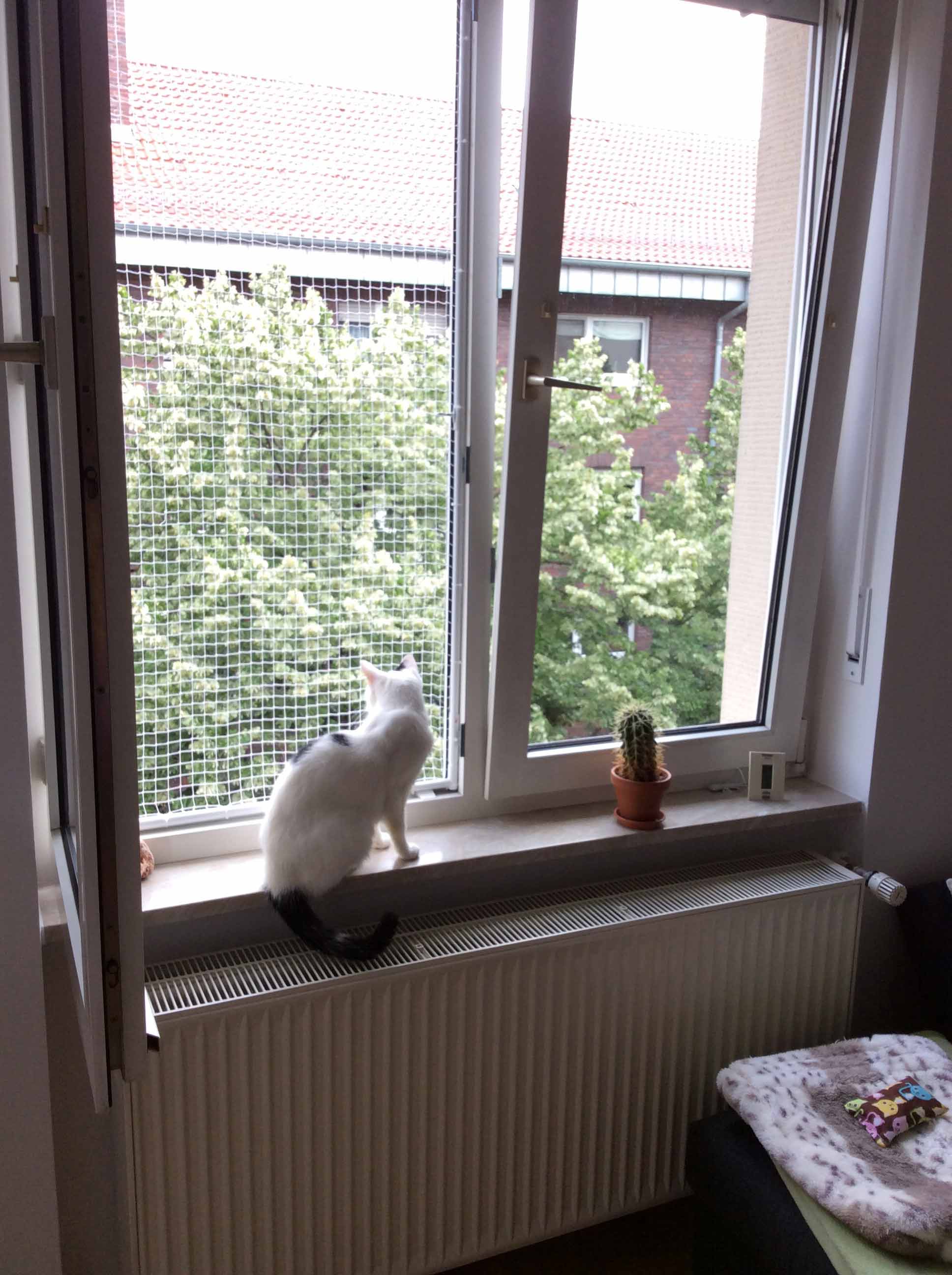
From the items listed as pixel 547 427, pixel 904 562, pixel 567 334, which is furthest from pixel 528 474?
pixel 904 562

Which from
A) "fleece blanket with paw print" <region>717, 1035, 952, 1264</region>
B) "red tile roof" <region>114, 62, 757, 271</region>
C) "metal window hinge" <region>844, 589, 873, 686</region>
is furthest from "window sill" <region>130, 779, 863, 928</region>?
"red tile roof" <region>114, 62, 757, 271</region>

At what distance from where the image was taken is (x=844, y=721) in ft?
7.05

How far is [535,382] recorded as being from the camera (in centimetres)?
177

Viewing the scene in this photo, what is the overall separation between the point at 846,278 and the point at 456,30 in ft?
2.84

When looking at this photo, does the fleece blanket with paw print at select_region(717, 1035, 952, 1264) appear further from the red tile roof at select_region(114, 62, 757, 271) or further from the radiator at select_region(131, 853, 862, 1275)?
the red tile roof at select_region(114, 62, 757, 271)

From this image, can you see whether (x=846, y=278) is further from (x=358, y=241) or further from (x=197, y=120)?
(x=197, y=120)

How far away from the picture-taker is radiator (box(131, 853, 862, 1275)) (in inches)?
59.7

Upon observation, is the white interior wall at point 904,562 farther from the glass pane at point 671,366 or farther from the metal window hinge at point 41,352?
the metal window hinge at point 41,352

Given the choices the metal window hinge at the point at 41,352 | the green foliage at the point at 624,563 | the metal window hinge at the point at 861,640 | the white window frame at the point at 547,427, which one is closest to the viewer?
the metal window hinge at the point at 41,352

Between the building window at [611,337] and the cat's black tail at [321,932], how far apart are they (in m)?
1.02

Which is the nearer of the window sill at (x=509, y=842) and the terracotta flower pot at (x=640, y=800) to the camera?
the window sill at (x=509, y=842)

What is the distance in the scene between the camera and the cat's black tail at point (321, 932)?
5.14 ft

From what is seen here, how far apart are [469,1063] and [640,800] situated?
56cm

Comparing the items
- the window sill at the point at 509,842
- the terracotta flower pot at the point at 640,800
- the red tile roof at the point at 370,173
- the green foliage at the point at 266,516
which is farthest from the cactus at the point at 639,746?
the red tile roof at the point at 370,173
